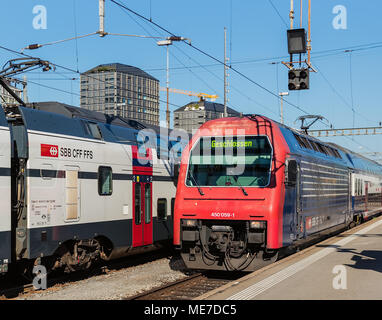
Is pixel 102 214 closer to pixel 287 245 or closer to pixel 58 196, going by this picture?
pixel 58 196

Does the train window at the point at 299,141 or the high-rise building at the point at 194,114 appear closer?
the train window at the point at 299,141

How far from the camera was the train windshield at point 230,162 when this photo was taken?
11375 mm

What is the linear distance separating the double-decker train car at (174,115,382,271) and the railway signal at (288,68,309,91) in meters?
3.18

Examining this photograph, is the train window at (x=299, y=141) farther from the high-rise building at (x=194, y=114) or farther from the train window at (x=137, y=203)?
the high-rise building at (x=194, y=114)

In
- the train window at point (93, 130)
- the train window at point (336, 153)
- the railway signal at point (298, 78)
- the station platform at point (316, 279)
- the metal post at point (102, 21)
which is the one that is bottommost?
the station platform at point (316, 279)

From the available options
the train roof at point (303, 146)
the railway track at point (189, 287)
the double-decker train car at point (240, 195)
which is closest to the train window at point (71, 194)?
the double-decker train car at point (240, 195)

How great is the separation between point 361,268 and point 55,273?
23.8 ft

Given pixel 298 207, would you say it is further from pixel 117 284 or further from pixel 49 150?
pixel 49 150

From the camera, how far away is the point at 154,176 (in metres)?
14.6

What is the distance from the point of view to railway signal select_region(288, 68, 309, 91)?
51.3 ft

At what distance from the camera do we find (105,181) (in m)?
12.5

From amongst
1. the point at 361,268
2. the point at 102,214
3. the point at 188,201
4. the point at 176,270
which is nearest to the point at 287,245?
the point at 361,268

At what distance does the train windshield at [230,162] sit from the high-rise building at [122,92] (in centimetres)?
14420

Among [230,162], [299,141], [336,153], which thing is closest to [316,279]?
[230,162]
